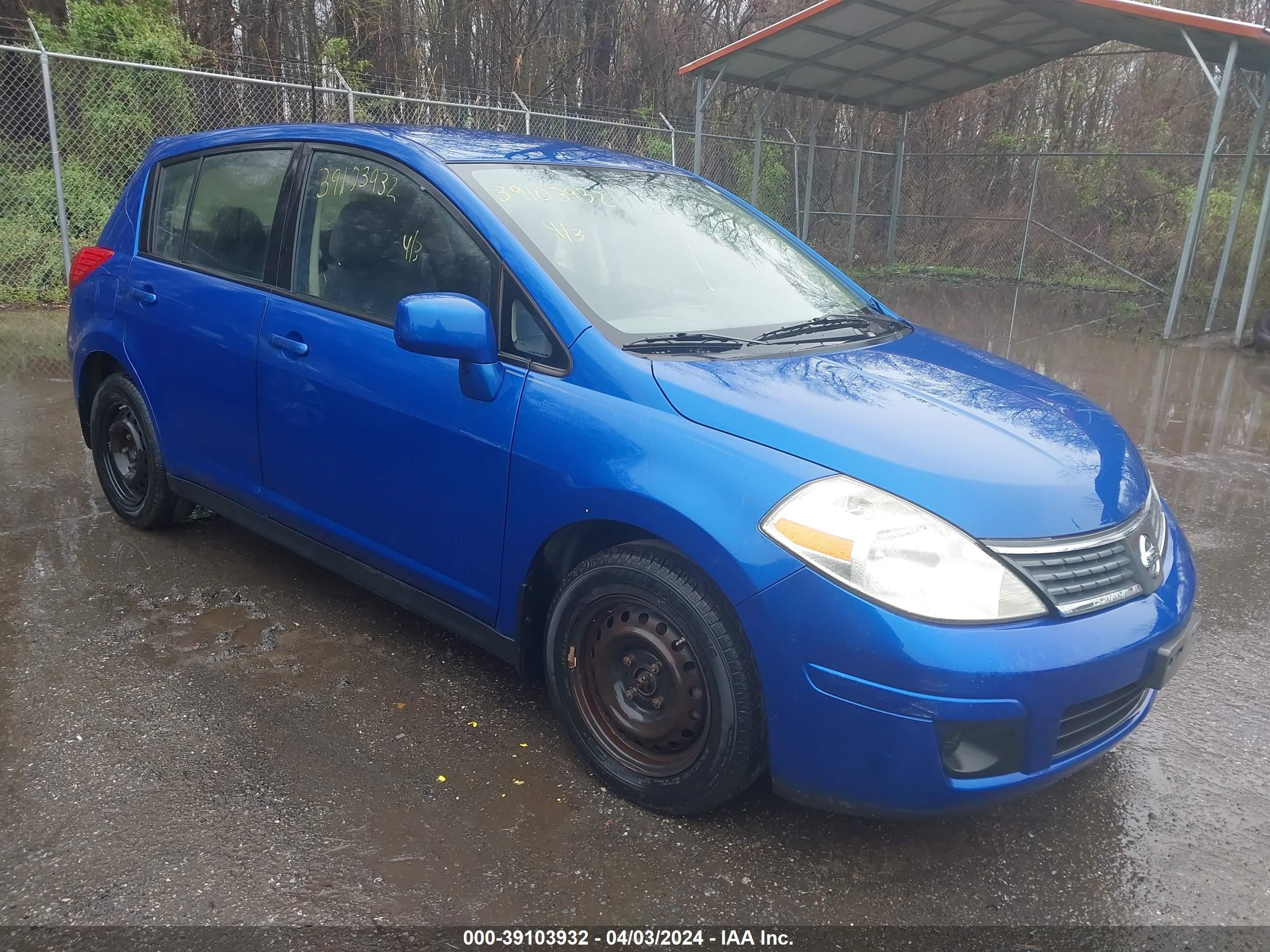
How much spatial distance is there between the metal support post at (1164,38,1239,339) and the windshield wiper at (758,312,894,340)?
8.39 m

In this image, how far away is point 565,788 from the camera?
2.72 metres

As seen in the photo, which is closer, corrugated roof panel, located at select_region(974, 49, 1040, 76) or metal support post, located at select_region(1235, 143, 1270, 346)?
metal support post, located at select_region(1235, 143, 1270, 346)

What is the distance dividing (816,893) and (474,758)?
1062 mm

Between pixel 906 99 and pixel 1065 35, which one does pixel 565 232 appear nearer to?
pixel 1065 35

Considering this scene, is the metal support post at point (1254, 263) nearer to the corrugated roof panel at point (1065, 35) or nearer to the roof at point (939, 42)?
the roof at point (939, 42)

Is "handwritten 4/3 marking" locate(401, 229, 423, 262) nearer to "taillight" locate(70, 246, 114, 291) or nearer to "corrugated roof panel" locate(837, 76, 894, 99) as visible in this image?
"taillight" locate(70, 246, 114, 291)

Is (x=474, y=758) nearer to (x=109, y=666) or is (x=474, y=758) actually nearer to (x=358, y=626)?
(x=358, y=626)

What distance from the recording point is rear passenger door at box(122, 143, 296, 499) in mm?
3594

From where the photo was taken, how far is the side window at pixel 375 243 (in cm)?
301

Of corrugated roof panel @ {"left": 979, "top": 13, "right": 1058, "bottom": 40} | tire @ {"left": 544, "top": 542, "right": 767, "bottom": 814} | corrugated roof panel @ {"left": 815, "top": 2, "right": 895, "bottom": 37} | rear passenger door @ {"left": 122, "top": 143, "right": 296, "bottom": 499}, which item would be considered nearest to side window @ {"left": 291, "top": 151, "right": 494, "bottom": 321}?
rear passenger door @ {"left": 122, "top": 143, "right": 296, "bottom": 499}

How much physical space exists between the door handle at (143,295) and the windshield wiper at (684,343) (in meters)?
2.36

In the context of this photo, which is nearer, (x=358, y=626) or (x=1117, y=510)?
(x=1117, y=510)

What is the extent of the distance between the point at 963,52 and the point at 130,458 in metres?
12.9

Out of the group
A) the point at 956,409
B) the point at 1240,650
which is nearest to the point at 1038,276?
the point at 1240,650
